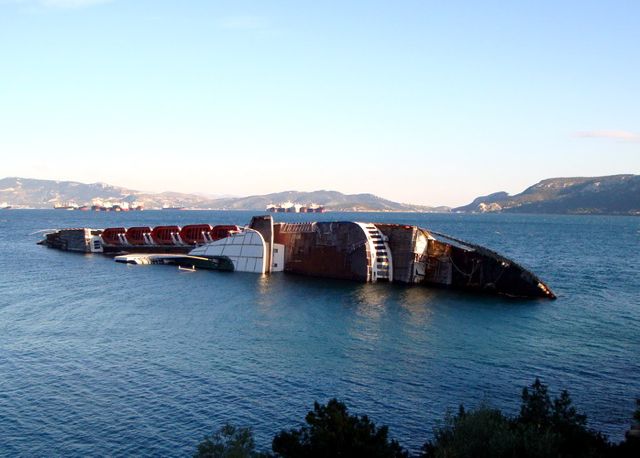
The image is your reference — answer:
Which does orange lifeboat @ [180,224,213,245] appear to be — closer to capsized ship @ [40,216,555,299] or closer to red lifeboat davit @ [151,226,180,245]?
capsized ship @ [40,216,555,299]

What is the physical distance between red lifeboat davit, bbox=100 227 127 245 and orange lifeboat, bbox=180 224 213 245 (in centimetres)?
1768

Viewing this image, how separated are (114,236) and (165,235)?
1634cm

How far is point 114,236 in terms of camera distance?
119 m

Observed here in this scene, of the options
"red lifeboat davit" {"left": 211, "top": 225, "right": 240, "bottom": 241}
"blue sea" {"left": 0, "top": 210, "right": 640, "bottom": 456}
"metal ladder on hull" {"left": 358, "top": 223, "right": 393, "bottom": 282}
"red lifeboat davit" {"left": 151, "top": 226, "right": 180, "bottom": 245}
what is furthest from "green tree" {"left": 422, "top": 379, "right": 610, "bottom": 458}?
"red lifeboat davit" {"left": 151, "top": 226, "right": 180, "bottom": 245}

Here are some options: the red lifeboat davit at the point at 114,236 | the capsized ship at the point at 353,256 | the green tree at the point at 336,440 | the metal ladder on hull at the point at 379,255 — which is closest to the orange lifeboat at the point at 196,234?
the capsized ship at the point at 353,256

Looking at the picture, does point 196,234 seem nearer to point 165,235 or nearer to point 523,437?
point 165,235

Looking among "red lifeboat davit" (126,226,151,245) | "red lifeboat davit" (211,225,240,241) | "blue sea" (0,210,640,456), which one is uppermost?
"red lifeboat davit" (211,225,240,241)

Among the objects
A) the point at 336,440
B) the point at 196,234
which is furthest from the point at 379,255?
the point at 336,440

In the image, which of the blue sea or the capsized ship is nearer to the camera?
the blue sea

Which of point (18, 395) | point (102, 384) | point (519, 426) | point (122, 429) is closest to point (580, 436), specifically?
point (519, 426)

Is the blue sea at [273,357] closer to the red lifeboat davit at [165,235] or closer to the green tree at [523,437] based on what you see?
the green tree at [523,437]

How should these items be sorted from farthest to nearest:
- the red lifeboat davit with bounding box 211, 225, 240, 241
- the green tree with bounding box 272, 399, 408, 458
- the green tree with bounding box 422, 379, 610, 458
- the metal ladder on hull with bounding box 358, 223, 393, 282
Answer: the red lifeboat davit with bounding box 211, 225, 240, 241
the metal ladder on hull with bounding box 358, 223, 393, 282
the green tree with bounding box 422, 379, 610, 458
the green tree with bounding box 272, 399, 408, 458

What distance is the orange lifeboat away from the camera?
102500 millimetres

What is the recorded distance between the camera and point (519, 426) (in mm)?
22141
